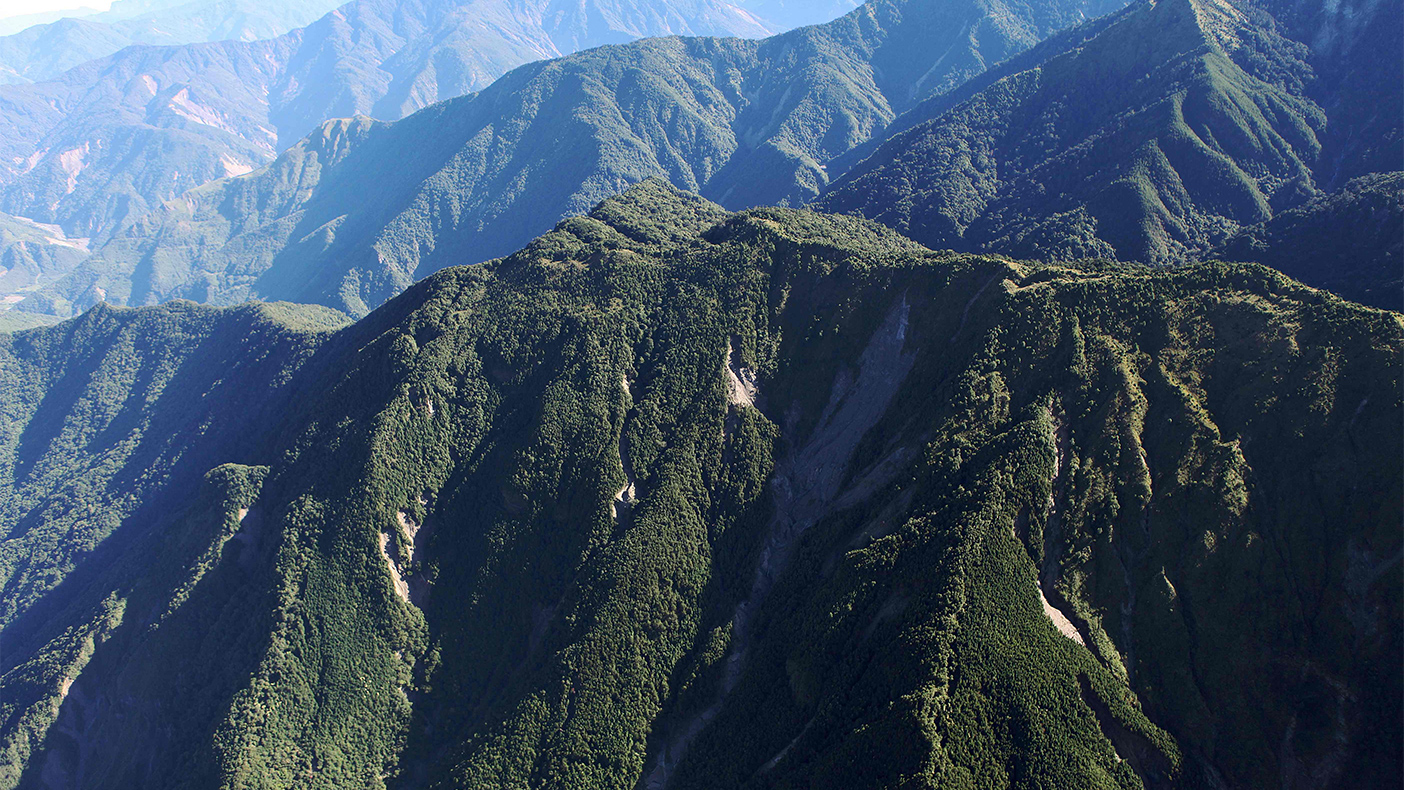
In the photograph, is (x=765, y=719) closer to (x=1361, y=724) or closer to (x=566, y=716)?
(x=566, y=716)

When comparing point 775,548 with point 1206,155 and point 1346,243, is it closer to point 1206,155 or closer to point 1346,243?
point 1346,243

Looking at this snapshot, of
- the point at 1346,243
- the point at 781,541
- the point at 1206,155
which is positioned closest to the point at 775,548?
the point at 781,541

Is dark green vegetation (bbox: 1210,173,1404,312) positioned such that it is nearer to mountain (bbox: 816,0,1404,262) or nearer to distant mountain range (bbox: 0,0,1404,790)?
distant mountain range (bbox: 0,0,1404,790)

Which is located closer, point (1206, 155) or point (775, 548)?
point (775, 548)

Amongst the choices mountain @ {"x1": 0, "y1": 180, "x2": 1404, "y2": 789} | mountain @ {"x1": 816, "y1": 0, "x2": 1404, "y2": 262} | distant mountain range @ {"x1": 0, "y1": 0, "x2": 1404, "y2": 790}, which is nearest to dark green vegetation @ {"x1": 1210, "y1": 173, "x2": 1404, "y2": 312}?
distant mountain range @ {"x1": 0, "y1": 0, "x2": 1404, "y2": 790}

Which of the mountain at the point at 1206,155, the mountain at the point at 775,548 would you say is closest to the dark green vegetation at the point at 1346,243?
the mountain at the point at 1206,155

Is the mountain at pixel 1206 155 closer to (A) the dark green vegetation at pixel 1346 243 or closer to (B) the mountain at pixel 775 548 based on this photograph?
(A) the dark green vegetation at pixel 1346 243

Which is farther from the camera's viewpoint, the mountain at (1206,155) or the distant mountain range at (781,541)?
the mountain at (1206,155)
